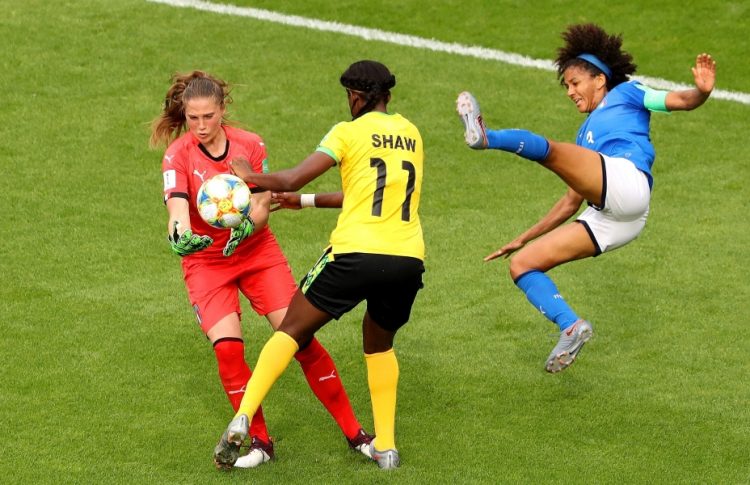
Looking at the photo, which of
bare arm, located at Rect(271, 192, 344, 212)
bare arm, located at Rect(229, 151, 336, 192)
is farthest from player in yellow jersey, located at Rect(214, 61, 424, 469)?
bare arm, located at Rect(271, 192, 344, 212)

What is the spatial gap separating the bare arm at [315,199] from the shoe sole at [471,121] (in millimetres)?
922

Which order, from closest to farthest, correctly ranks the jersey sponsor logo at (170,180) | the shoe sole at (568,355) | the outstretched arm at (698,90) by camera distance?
the jersey sponsor logo at (170,180) < the shoe sole at (568,355) < the outstretched arm at (698,90)

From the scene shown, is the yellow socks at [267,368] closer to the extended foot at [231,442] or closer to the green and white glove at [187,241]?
the extended foot at [231,442]

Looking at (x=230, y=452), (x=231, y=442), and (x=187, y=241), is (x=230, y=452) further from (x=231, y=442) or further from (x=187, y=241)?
(x=187, y=241)

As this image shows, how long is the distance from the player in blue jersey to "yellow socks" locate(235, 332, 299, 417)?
1.83 meters

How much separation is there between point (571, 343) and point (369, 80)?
2.39 metres

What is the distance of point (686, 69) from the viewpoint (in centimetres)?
1772

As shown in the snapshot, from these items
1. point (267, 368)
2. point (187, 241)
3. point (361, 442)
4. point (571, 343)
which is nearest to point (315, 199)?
point (187, 241)

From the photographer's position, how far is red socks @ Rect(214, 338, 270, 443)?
344 inches

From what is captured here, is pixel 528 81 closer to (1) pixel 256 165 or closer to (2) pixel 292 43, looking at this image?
(2) pixel 292 43

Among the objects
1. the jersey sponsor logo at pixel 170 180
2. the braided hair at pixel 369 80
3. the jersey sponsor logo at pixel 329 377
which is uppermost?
the braided hair at pixel 369 80

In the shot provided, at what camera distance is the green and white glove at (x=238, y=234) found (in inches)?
344

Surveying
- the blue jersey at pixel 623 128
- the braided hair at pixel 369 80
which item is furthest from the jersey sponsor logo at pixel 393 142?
the blue jersey at pixel 623 128

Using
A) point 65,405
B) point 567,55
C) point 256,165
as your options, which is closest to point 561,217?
point 567,55
